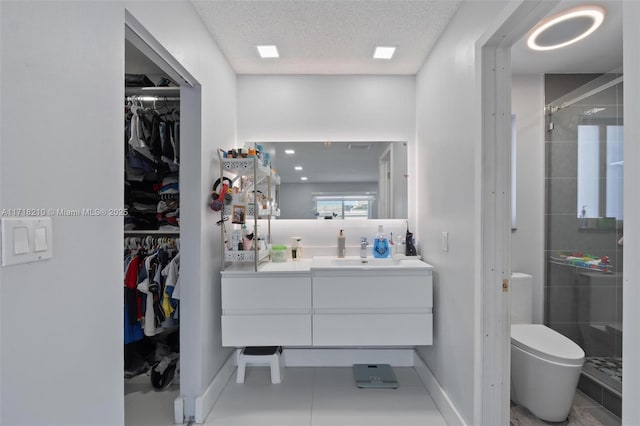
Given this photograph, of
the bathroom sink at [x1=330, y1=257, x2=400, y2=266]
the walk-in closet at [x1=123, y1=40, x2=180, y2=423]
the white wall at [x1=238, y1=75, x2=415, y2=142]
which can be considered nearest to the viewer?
the walk-in closet at [x1=123, y1=40, x2=180, y2=423]

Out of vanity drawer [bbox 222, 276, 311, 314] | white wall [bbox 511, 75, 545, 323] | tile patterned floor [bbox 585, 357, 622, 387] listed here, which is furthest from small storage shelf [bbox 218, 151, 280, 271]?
tile patterned floor [bbox 585, 357, 622, 387]

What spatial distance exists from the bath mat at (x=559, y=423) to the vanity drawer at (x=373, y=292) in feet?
2.69

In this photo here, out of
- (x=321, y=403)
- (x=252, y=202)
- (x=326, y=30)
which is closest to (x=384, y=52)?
(x=326, y=30)

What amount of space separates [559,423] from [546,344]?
450 millimetres

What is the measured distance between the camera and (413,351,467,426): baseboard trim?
1.66m

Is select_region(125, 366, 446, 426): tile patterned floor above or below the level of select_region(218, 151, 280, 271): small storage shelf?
below

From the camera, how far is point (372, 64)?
2.38 m

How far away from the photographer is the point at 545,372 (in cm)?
168

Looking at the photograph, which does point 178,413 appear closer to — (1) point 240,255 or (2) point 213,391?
(2) point 213,391

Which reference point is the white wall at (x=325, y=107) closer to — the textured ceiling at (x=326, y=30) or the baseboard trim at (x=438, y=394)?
the textured ceiling at (x=326, y=30)

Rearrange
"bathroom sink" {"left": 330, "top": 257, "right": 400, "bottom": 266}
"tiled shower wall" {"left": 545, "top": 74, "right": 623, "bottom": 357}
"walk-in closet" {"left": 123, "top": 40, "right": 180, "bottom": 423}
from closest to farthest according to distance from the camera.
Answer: "walk-in closet" {"left": 123, "top": 40, "right": 180, "bottom": 423} → "tiled shower wall" {"left": 545, "top": 74, "right": 623, "bottom": 357} → "bathroom sink" {"left": 330, "top": 257, "right": 400, "bottom": 266}
